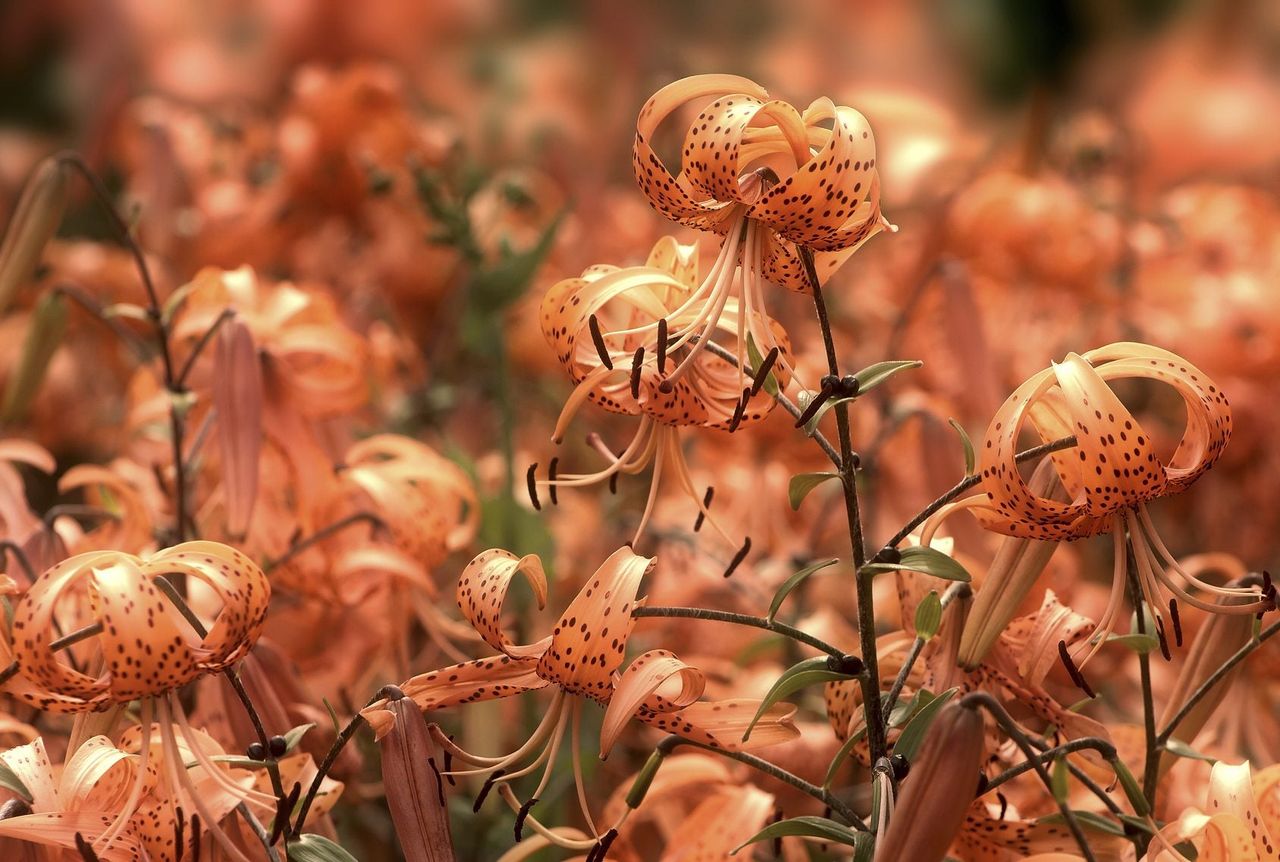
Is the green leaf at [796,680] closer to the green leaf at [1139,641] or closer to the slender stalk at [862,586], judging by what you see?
the slender stalk at [862,586]

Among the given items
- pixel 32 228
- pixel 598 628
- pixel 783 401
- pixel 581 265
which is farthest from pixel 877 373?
pixel 581 265

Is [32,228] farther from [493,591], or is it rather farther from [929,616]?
[929,616]

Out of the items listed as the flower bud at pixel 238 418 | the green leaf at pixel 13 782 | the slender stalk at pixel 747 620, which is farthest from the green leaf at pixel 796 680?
the flower bud at pixel 238 418

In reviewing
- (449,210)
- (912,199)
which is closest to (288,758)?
(449,210)

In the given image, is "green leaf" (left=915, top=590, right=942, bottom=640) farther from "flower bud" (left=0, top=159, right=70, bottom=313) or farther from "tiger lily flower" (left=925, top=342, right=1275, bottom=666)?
"flower bud" (left=0, top=159, right=70, bottom=313)

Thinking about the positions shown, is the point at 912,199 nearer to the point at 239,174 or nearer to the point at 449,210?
the point at 449,210

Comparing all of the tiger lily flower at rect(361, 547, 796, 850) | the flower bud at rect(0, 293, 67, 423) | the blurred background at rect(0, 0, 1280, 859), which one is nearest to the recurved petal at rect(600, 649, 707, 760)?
the tiger lily flower at rect(361, 547, 796, 850)

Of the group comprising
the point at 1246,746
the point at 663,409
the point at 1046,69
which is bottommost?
the point at 1246,746
